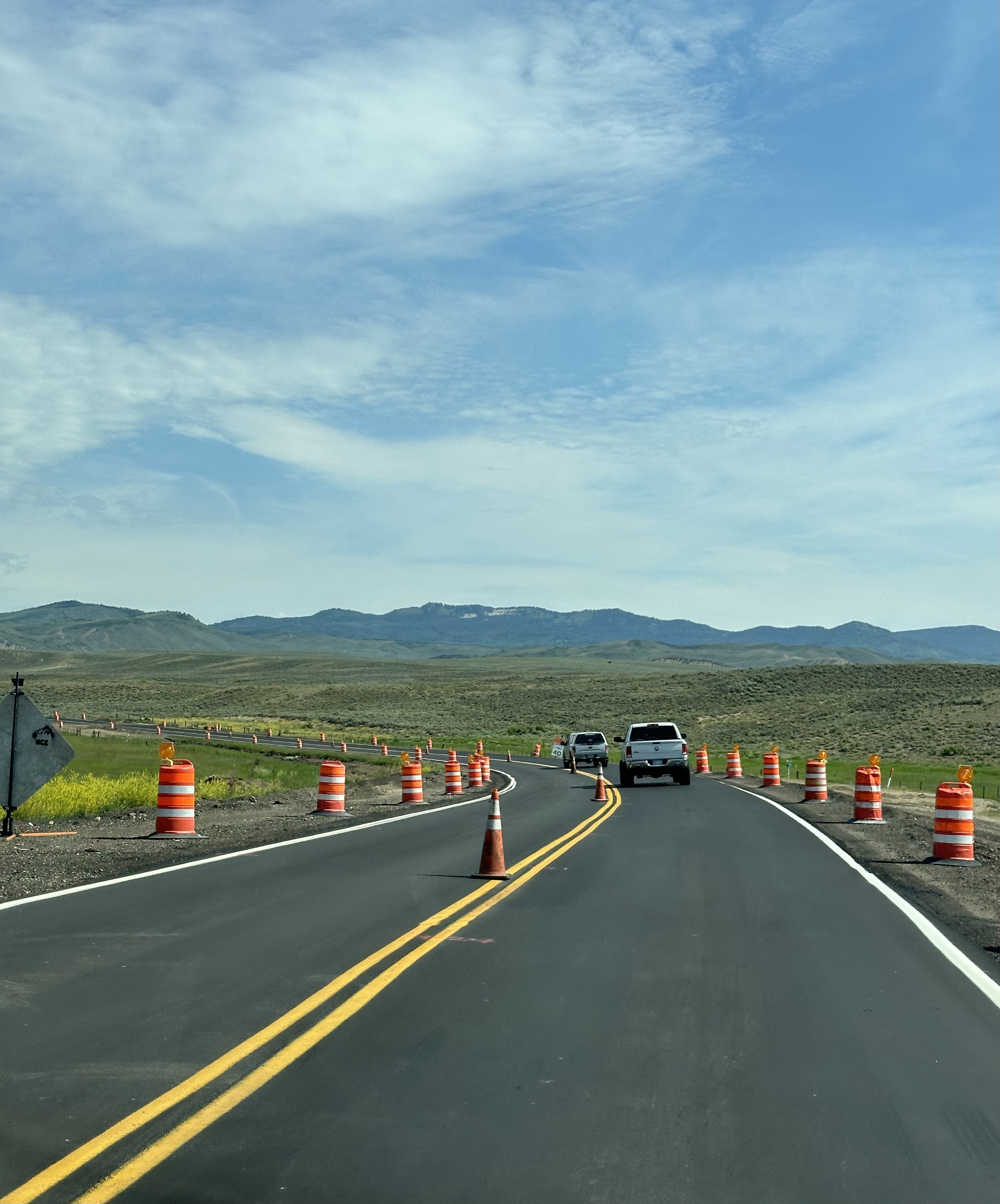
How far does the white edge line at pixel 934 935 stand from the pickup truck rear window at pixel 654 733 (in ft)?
57.2

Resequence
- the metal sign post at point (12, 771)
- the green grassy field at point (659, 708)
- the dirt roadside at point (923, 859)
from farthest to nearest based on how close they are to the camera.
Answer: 1. the green grassy field at point (659, 708)
2. the metal sign post at point (12, 771)
3. the dirt roadside at point (923, 859)

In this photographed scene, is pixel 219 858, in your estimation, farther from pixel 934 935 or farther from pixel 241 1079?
pixel 241 1079

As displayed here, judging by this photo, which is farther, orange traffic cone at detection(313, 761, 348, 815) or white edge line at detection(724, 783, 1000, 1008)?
orange traffic cone at detection(313, 761, 348, 815)

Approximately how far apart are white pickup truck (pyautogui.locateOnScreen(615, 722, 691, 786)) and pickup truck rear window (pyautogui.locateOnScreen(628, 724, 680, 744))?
3 cm

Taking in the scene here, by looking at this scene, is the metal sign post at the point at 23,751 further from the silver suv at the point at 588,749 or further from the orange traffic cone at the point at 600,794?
the silver suv at the point at 588,749

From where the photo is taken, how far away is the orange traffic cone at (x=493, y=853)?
13.7 metres

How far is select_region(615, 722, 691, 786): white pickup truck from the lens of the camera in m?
35.9

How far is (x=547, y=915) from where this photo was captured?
11.3m

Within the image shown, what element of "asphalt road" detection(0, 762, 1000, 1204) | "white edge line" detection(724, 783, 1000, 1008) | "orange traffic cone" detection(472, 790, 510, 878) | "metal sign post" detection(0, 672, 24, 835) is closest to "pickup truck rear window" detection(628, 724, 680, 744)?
"white edge line" detection(724, 783, 1000, 1008)

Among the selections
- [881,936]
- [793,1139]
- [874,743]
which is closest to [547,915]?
[881,936]

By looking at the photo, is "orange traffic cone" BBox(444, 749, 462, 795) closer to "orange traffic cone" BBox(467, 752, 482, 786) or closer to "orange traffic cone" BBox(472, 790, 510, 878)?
→ "orange traffic cone" BBox(467, 752, 482, 786)

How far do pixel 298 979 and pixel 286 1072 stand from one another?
2141mm

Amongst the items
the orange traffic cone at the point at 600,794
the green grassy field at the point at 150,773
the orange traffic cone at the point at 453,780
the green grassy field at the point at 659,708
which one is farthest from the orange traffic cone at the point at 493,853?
the green grassy field at the point at 659,708

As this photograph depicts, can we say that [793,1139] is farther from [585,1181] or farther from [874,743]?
[874,743]
